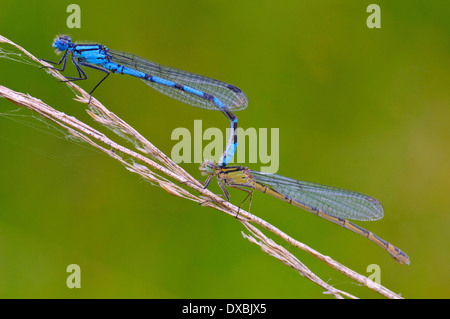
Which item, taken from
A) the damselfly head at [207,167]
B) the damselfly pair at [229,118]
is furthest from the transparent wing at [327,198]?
the damselfly head at [207,167]

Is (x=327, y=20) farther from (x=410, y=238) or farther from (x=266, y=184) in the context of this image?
(x=410, y=238)

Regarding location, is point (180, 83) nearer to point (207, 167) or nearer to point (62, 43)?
point (207, 167)

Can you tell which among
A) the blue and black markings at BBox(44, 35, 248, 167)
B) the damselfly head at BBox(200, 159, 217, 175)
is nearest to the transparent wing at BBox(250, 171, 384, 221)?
the damselfly head at BBox(200, 159, 217, 175)

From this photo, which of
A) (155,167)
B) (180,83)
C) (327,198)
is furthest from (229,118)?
(155,167)

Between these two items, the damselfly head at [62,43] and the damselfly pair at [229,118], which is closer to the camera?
the damselfly head at [62,43]

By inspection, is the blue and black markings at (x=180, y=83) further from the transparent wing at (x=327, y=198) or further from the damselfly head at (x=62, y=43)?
the transparent wing at (x=327, y=198)

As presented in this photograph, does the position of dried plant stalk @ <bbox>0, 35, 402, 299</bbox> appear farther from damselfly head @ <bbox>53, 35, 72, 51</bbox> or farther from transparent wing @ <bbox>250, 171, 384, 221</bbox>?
transparent wing @ <bbox>250, 171, 384, 221</bbox>
